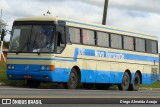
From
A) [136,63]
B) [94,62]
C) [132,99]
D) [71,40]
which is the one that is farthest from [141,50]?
[132,99]

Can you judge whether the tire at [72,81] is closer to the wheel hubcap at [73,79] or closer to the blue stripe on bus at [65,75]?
the wheel hubcap at [73,79]

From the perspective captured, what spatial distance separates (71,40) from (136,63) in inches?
295

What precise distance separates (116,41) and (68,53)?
5.55 meters

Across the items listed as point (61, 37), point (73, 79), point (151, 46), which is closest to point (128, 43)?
point (151, 46)

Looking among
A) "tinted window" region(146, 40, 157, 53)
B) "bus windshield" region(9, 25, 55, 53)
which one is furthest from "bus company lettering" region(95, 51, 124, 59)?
"bus windshield" region(9, 25, 55, 53)

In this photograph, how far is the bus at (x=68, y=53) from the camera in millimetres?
27844

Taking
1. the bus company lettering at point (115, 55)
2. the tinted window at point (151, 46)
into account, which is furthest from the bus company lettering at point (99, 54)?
the tinted window at point (151, 46)

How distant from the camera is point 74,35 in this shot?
95.7 feet

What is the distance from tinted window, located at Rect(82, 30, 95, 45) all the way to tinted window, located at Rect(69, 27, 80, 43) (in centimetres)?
55

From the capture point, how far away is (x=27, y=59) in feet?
91.8

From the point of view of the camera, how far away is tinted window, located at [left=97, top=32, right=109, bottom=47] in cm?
3150

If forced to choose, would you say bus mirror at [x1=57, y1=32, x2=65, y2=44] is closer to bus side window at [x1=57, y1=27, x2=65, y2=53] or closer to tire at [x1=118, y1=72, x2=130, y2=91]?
bus side window at [x1=57, y1=27, x2=65, y2=53]

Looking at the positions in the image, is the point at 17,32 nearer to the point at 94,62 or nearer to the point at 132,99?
the point at 94,62

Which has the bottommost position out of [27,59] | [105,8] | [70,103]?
[70,103]
